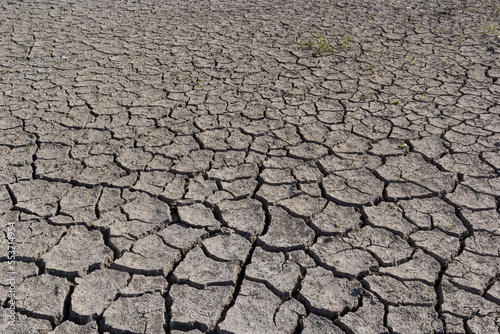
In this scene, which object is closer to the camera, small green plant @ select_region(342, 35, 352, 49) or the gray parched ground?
the gray parched ground

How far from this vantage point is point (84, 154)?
3.41 m

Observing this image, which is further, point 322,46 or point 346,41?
point 346,41

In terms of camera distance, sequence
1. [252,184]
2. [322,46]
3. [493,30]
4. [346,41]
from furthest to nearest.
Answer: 1. [493,30]
2. [346,41]
3. [322,46]
4. [252,184]

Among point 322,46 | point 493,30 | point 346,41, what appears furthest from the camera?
point 493,30

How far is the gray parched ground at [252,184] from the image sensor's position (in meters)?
2.24

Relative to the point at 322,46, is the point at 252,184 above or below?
below

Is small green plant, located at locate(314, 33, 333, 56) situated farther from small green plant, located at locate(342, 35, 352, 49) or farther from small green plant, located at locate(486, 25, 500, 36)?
small green plant, located at locate(486, 25, 500, 36)

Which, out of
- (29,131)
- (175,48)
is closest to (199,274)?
(29,131)

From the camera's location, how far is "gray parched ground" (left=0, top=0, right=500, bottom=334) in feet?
7.34

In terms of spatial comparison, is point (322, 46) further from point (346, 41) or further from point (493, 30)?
point (493, 30)

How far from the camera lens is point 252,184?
121 inches

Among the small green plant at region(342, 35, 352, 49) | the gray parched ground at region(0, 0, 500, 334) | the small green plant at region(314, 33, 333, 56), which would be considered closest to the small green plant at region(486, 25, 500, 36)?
the gray parched ground at region(0, 0, 500, 334)

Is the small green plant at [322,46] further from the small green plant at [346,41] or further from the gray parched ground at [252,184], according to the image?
the small green plant at [346,41]

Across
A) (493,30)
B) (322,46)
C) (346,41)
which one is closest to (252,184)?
(322,46)
